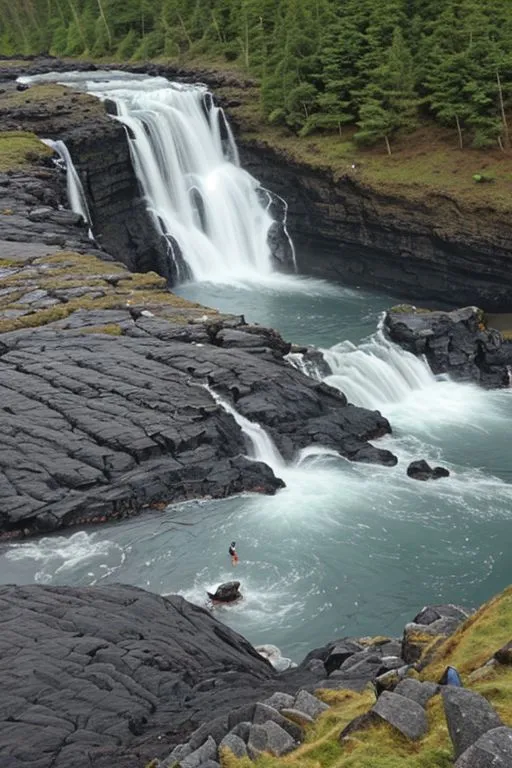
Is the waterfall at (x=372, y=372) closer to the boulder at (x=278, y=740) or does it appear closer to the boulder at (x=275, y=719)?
the boulder at (x=275, y=719)

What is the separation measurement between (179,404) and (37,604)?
12.1 metres

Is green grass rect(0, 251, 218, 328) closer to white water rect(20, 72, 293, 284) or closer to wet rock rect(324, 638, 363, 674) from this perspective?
white water rect(20, 72, 293, 284)

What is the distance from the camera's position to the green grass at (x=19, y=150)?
2137 inches

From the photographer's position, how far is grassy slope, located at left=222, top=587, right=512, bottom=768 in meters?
11.3


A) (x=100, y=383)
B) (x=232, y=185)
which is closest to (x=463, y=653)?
(x=100, y=383)

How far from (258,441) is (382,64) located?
3982 centimetres

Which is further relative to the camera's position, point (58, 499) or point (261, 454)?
point (261, 454)

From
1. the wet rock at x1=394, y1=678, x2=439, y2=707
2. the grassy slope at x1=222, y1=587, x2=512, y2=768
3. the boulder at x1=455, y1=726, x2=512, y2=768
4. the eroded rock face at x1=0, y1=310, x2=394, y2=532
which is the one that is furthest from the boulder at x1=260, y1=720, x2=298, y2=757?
the eroded rock face at x1=0, y1=310, x2=394, y2=532

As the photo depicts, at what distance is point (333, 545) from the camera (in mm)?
27844

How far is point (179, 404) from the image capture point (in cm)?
3186

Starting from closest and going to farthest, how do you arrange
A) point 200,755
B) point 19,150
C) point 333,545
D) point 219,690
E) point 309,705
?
point 200,755 < point 309,705 < point 219,690 < point 333,545 < point 19,150

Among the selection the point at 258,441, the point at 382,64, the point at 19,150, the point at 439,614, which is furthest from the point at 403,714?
the point at 382,64

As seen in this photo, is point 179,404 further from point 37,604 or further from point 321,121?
point 321,121

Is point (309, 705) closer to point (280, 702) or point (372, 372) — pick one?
point (280, 702)
